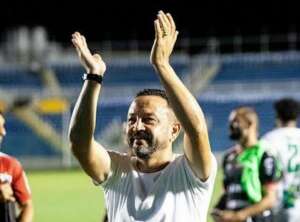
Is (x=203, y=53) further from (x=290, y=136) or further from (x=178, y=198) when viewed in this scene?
(x=178, y=198)

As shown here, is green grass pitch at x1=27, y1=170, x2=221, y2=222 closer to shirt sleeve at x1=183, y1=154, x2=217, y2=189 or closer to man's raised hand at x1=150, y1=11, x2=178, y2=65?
shirt sleeve at x1=183, y1=154, x2=217, y2=189

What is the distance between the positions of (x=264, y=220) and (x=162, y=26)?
3626 millimetres

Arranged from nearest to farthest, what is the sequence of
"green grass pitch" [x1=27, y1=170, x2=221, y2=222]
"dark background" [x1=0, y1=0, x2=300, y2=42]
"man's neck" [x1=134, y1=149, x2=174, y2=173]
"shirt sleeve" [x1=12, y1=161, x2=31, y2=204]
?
"man's neck" [x1=134, y1=149, x2=174, y2=173] < "shirt sleeve" [x1=12, y1=161, x2=31, y2=204] < "green grass pitch" [x1=27, y1=170, x2=221, y2=222] < "dark background" [x1=0, y1=0, x2=300, y2=42]

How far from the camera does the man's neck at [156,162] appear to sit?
4.59 meters

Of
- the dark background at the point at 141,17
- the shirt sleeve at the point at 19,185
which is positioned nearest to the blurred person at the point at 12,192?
the shirt sleeve at the point at 19,185

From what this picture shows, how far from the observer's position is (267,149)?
7.34 m

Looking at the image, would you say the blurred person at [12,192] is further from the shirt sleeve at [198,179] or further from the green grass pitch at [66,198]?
the green grass pitch at [66,198]

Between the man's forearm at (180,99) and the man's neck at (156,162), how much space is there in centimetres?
34

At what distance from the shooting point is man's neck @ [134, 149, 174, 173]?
4.59 meters

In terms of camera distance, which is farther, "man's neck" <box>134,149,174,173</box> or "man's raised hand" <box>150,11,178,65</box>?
"man's neck" <box>134,149,174,173</box>

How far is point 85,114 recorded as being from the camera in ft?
14.4

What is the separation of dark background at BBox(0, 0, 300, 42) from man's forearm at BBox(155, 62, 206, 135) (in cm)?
4168

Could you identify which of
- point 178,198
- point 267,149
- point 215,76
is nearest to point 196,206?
point 178,198

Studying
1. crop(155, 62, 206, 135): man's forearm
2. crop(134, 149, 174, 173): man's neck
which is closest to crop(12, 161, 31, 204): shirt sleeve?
crop(134, 149, 174, 173): man's neck
